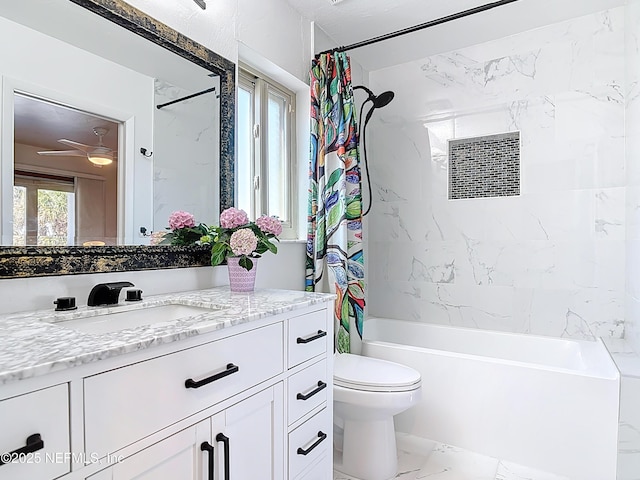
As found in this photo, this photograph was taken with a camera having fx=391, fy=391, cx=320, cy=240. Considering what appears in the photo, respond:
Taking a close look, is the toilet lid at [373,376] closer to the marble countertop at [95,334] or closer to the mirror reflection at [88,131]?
the marble countertop at [95,334]

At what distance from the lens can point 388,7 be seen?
7.46 ft

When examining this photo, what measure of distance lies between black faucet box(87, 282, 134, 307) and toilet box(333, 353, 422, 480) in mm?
1127

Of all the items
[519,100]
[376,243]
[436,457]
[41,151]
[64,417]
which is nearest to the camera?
[64,417]

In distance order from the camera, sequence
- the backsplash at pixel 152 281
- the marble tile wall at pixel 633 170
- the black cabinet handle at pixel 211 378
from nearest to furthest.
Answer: the black cabinet handle at pixel 211 378 < the backsplash at pixel 152 281 < the marble tile wall at pixel 633 170

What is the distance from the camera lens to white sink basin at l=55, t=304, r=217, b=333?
1071 millimetres

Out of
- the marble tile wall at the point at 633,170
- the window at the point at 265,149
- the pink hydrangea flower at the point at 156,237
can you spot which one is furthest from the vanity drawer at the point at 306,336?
the marble tile wall at the point at 633,170

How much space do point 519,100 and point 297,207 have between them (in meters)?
1.65

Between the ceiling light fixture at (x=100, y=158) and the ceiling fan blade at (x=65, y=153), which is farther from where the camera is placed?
the ceiling light fixture at (x=100, y=158)

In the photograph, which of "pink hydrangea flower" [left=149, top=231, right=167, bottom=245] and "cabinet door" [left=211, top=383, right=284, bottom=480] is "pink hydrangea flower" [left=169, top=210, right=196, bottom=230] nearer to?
"pink hydrangea flower" [left=149, top=231, right=167, bottom=245]

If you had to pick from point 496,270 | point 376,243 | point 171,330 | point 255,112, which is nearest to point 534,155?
point 496,270

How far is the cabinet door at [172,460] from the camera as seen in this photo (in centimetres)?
77

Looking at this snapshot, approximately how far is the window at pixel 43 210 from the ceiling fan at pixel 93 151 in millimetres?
80

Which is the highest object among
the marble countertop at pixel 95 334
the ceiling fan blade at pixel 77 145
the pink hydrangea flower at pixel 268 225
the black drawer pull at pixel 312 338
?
the ceiling fan blade at pixel 77 145

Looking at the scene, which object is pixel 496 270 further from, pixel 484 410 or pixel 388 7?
pixel 388 7
